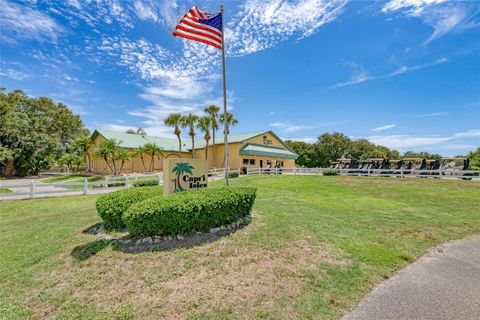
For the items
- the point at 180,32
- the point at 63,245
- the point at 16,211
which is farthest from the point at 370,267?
the point at 16,211

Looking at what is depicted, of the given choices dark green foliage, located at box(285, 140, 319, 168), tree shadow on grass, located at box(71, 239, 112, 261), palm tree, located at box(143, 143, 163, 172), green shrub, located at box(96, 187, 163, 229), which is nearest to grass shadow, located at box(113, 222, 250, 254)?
tree shadow on grass, located at box(71, 239, 112, 261)

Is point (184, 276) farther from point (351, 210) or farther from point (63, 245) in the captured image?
point (351, 210)

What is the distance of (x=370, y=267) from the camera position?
438 centimetres

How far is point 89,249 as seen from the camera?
4996 mm

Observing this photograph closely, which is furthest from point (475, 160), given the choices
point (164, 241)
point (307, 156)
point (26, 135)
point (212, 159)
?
point (26, 135)

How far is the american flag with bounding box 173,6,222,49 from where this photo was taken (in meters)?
7.16

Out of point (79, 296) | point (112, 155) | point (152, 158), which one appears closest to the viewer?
point (79, 296)

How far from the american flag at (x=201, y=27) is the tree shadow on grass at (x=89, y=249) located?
5.86 metres

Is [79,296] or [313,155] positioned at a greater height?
[313,155]

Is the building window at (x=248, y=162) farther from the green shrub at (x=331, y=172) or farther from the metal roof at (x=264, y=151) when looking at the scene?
the green shrub at (x=331, y=172)

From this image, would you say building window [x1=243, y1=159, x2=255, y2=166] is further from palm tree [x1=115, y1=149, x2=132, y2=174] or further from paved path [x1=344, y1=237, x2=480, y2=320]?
paved path [x1=344, y1=237, x2=480, y2=320]

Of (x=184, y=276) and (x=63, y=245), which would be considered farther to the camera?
(x=63, y=245)

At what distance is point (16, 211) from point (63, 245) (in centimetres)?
705

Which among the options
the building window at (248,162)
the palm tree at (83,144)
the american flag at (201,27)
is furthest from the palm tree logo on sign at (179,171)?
the palm tree at (83,144)
